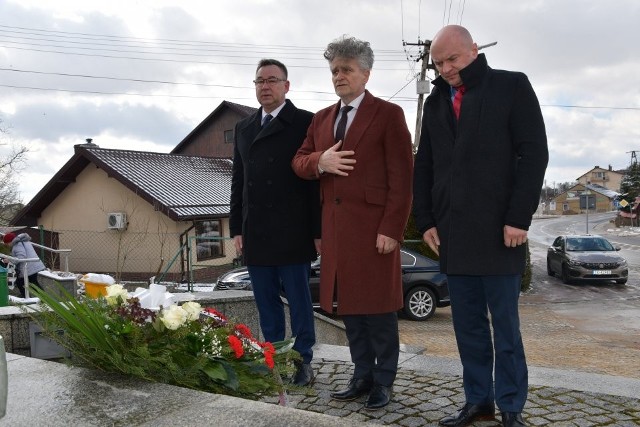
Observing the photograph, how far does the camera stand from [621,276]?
63.1 feet

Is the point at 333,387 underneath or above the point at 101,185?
underneath

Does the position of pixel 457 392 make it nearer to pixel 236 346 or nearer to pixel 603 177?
pixel 236 346

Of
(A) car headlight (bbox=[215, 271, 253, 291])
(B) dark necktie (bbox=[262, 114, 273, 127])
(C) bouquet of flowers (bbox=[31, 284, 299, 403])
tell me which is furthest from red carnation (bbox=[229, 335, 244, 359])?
(A) car headlight (bbox=[215, 271, 253, 291])

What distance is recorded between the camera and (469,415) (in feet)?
10.0

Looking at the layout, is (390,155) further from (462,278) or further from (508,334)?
(508,334)

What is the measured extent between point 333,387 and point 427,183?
1454mm

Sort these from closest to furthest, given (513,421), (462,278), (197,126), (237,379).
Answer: (237,379)
(513,421)
(462,278)
(197,126)

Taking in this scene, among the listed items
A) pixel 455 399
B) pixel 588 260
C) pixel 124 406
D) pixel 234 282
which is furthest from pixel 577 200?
pixel 124 406

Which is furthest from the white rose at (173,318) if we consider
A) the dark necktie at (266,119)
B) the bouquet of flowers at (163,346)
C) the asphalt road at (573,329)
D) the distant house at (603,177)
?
the distant house at (603,177)

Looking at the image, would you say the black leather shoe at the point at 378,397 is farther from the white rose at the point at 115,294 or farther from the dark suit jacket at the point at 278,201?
the white rose at the point at 115,294

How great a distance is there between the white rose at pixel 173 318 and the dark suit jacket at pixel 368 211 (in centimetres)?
115

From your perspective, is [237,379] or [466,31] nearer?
[237,379]

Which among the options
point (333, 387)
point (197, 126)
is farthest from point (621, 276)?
point (197, 126)

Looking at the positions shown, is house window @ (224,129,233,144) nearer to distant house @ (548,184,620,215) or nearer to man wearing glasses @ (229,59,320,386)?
man wearing glasses @ (229,59,320,386)
